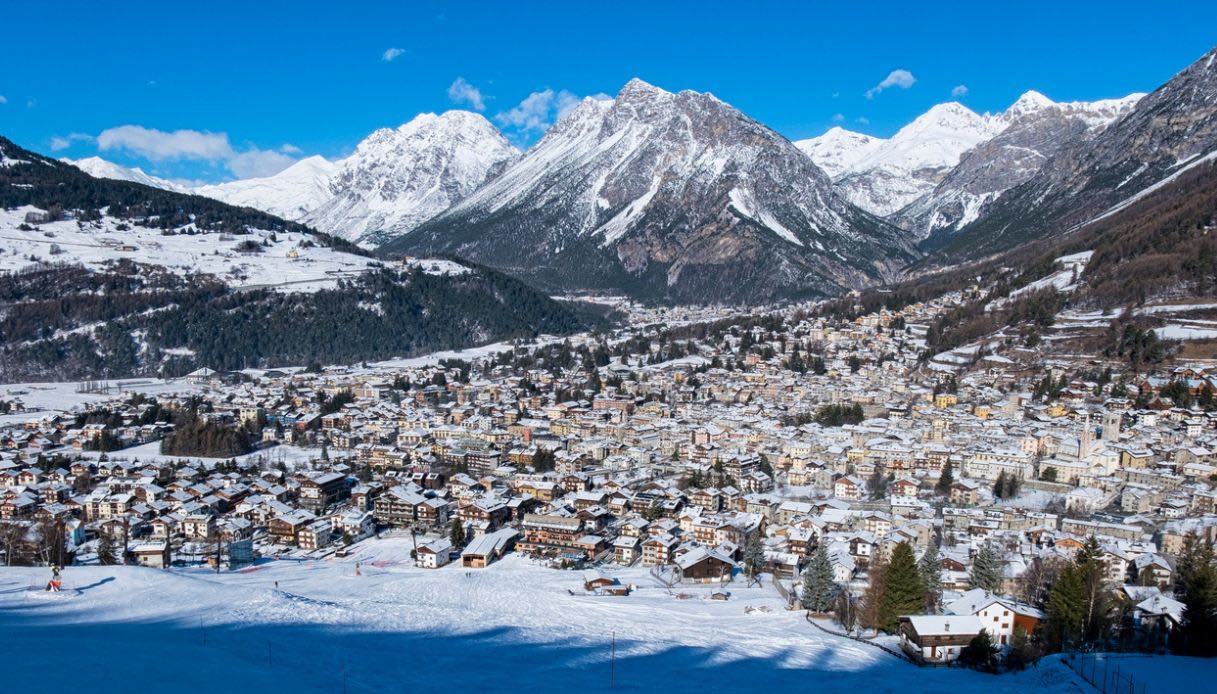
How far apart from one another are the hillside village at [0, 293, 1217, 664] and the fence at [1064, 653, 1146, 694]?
6.10 ft

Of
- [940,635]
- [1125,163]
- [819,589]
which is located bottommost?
[940,635]

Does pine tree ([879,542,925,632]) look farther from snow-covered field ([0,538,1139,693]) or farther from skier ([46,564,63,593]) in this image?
skier ([46,564,63,593])

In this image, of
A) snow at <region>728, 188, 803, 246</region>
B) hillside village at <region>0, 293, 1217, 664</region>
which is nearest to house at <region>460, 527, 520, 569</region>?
hillside village at <region>0, 293, 1217, 664</region>

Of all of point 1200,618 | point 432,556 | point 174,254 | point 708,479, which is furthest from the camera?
point 174,254

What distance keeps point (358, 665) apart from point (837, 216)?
6718 inches

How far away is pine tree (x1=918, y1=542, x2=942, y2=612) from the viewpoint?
2435cm

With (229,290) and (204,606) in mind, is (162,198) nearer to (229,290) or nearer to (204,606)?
(229,290)

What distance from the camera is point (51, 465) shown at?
43875 mm

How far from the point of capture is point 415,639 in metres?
21.8

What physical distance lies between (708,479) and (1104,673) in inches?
880

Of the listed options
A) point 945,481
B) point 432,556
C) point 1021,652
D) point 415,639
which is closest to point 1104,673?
point 1021,652

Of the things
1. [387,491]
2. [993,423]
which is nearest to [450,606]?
[387,491]

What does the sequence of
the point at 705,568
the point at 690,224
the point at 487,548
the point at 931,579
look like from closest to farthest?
1. the point at 931,579
2. the point at 705,568
3. the point at 487,548
4. the point at 690,224

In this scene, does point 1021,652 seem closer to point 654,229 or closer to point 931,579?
point 931,579
